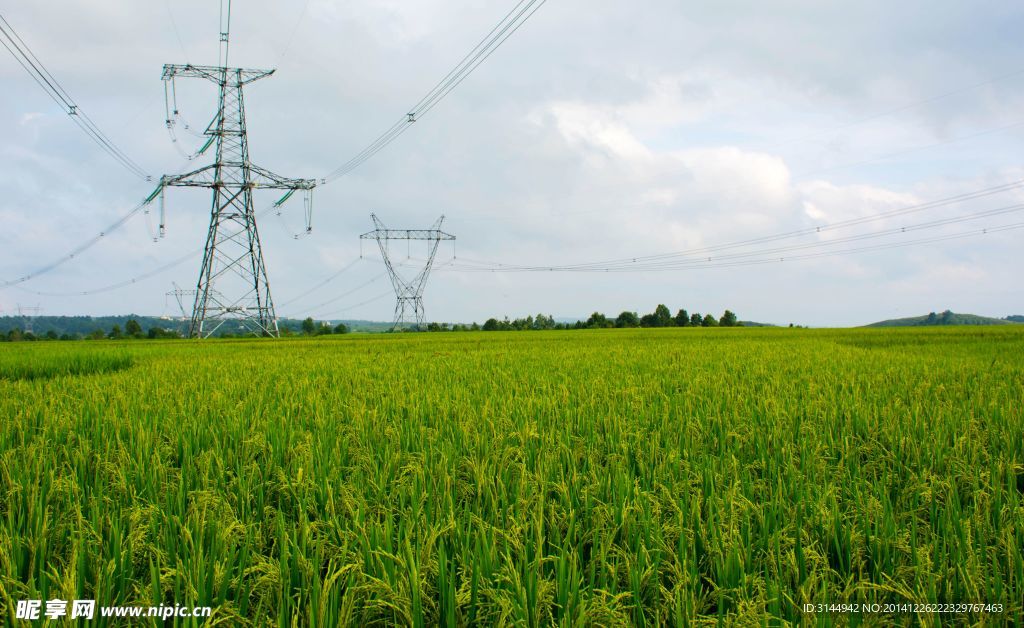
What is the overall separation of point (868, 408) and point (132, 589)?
5810 millimetres

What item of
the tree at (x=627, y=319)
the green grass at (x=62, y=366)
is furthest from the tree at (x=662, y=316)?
the green grass at (x=62, y=366)

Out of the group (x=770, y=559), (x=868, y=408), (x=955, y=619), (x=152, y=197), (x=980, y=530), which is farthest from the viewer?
(x=152, y=197)

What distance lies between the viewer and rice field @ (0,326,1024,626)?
1.74m

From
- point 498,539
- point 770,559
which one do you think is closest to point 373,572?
point 498,539

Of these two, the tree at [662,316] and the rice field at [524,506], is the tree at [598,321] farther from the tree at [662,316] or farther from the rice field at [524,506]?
the rice field at [524,506]

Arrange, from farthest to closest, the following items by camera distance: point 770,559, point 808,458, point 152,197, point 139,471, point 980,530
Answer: point 152,197 → point 808,458 → point 139,471 → point 980,530 → point 770,559

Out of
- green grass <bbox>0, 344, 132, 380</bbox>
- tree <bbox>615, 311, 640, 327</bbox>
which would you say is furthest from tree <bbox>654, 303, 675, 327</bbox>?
green grass <bbox>0, 344, 132, 380</bbox>

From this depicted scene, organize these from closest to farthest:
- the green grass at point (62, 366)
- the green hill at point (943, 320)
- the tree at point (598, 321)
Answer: the green grass at point (62, 366)
the tree at point (598, 321)
the green hill at point (943, 320)

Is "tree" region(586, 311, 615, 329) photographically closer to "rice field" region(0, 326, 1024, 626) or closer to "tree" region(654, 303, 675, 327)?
"tree" region(654, 303, 675, 327)

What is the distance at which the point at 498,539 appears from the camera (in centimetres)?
226

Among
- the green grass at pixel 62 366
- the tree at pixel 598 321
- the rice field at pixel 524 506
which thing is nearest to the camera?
→ the rice field at pixel 524 506

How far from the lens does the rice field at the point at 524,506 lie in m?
1.74

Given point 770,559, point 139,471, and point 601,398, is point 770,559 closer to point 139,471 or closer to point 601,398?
point 139,471

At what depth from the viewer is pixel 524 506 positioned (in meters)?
2.44
